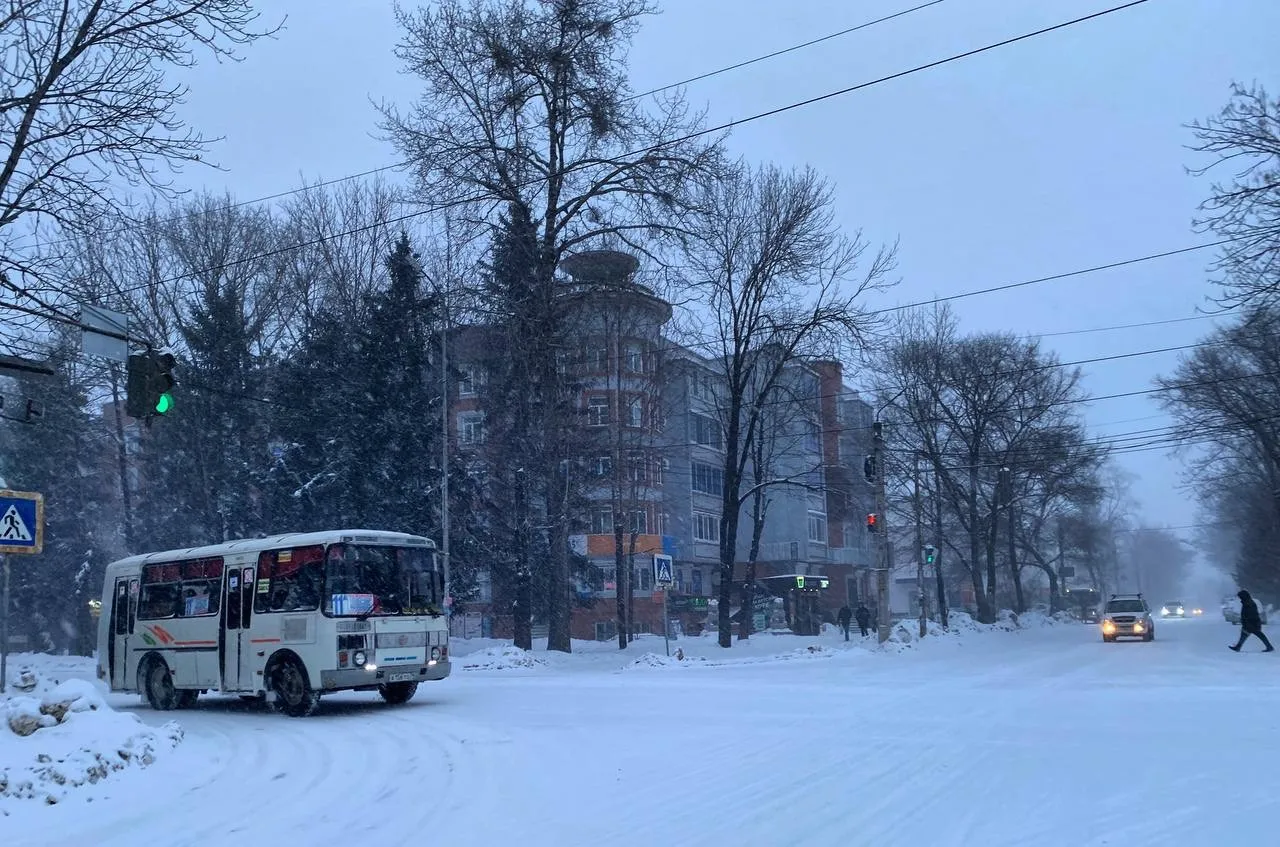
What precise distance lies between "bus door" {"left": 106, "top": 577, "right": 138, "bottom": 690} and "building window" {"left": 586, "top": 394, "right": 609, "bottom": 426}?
1899cm

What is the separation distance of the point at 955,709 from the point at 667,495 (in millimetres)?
39252

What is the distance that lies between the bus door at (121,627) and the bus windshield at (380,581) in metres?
5.73

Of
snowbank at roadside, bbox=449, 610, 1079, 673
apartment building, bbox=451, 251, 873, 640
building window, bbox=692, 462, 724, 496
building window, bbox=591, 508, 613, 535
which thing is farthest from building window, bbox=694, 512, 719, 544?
snowbank at roadside, bbox=449, 610, 1079, 673

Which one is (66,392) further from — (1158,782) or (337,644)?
(1158,782)

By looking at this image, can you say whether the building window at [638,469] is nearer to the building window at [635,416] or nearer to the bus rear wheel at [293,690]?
the building window at [635,416]

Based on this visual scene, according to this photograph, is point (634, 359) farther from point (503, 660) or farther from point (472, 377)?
point (503, 660)

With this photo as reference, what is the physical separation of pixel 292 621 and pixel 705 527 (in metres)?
49.3

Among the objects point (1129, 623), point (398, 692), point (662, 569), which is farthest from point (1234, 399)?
point (398, 692)

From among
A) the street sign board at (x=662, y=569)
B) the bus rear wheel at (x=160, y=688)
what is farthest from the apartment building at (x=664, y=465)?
the bus rear wheel at (x=160, y=688)

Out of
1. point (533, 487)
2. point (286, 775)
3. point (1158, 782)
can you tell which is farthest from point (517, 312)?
point (1158, 782)

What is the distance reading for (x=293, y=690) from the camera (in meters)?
17.2

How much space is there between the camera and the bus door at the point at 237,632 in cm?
1788

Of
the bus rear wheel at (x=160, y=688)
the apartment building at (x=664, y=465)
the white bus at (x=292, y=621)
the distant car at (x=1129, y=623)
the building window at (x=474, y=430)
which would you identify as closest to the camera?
the white bus at (x=292, y=621)

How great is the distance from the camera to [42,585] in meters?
50.6
